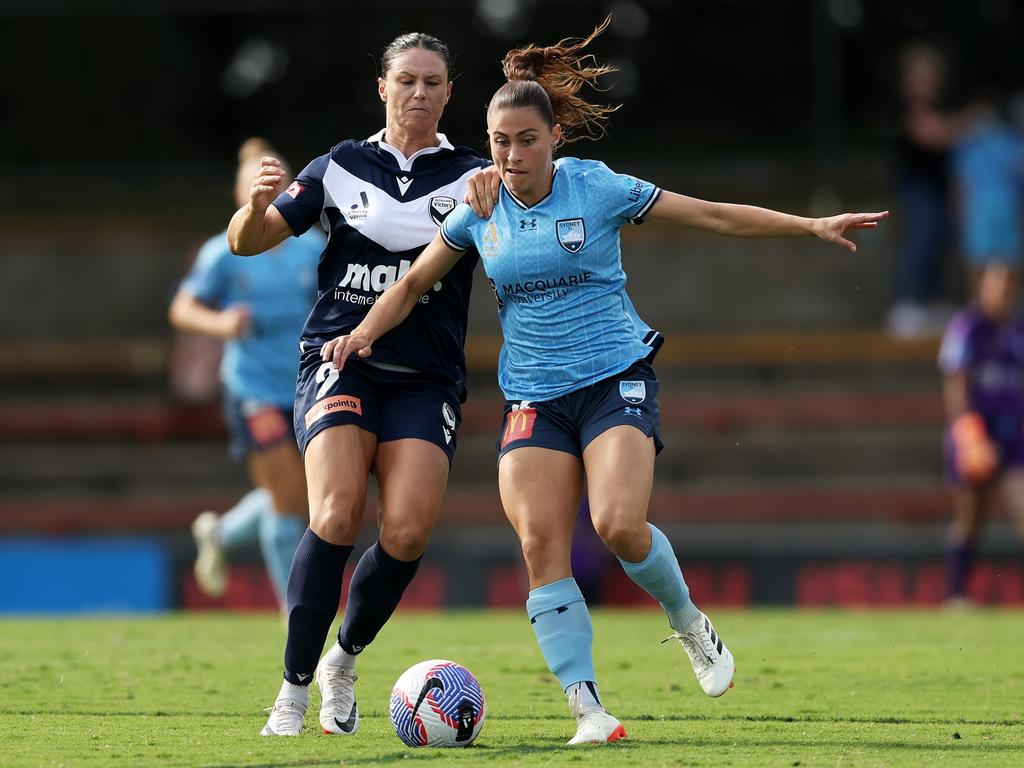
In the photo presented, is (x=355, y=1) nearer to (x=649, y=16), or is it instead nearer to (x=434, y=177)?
(x=649, y=16)

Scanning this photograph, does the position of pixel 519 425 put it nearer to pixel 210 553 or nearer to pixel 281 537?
pixel 281 537

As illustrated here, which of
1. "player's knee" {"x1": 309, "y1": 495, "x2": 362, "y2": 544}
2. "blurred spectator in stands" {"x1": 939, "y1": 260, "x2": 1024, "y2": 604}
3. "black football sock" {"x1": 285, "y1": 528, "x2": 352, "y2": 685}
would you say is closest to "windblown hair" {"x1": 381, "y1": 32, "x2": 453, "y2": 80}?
"player's knee" {"x1": 309, "y1": 495, "x2": 362, "y2": 544}

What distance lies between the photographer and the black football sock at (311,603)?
19.7ft

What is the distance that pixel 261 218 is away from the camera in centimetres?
622

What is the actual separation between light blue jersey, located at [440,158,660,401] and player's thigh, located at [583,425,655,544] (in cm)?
28

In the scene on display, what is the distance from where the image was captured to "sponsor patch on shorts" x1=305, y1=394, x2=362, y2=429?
20.4ft

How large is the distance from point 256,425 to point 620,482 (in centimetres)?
435

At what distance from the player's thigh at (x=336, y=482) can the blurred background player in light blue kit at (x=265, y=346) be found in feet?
11.2

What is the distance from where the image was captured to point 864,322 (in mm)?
18359

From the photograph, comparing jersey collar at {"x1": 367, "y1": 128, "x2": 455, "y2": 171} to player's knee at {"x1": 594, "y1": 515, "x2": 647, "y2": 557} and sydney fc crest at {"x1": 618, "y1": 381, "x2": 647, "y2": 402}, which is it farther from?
player's knee at {"x1": 594, "y1": 515, "x2": 647, "y2": 557}

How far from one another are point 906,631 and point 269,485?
4.10m

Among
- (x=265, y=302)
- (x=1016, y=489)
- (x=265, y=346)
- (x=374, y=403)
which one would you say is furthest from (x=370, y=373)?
(x=1016, y=489)

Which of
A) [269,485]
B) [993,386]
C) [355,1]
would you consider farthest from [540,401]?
[355,1]

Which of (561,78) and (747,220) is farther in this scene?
(561,78)
